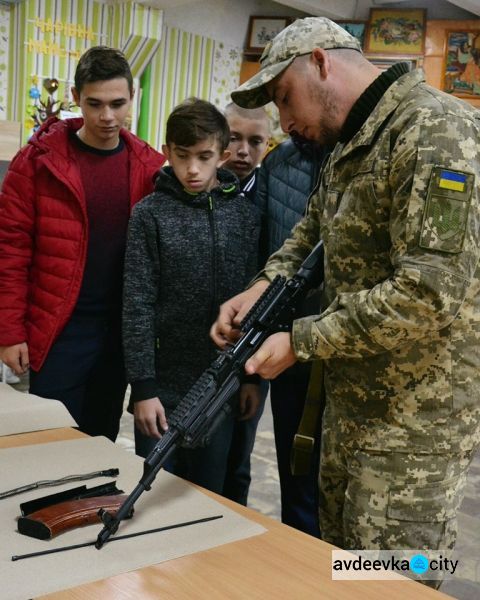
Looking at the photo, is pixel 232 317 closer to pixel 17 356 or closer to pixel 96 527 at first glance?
pixel 96 527

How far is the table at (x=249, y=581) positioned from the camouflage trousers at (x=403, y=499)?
211mm

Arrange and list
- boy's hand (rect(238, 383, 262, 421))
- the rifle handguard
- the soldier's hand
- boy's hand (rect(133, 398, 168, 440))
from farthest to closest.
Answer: boy's hand (rect(238, 383, 262, 421)) → boy's hand (rect(133, 398, 168, 440)) → the soldier's hand → the rifle handguard

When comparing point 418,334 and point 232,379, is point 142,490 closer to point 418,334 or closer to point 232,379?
point 232,379

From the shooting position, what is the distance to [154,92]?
6848 mm

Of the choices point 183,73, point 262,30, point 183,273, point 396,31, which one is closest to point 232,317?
point 183,273

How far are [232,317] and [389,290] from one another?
15.5 inches

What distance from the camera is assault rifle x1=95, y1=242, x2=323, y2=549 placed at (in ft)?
3.23

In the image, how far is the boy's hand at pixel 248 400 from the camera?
5.77 feet

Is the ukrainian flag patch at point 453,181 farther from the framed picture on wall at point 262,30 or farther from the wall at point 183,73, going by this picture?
the framed picture on wall at point 262,30

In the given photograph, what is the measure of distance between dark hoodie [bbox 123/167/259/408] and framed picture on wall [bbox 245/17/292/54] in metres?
5.82

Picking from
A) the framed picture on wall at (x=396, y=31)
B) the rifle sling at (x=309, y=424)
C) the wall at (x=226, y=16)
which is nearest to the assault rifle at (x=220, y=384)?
the rifle sling at (x=309, y=424)

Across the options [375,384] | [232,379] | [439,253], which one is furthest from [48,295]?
[439,253]

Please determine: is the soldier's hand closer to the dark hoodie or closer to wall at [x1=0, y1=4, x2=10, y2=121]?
the dark hoodie

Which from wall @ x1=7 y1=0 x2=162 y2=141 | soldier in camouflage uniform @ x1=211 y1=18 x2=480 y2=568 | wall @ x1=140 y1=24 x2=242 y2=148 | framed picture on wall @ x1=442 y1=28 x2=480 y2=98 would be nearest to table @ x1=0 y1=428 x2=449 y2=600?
soldier in camouflage uniform @ x1=211 y1=18 x2=480 y2=568
